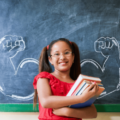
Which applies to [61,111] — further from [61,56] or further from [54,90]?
[61,56]

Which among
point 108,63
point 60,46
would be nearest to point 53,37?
point 60,46

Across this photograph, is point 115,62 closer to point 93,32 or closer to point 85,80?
point 93,32

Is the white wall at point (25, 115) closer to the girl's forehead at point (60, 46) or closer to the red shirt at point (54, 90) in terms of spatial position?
the red shirt at point (54, 90)

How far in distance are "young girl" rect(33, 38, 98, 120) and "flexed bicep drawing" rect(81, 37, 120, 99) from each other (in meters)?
0.25

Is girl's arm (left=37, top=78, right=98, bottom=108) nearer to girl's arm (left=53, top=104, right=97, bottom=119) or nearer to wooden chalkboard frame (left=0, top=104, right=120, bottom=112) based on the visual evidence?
girl's arm (left=53, top=104, right=97, bottom=119)

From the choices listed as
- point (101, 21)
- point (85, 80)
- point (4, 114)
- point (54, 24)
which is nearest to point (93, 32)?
point (101, 21)

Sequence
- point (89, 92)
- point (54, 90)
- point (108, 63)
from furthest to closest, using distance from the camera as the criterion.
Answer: point (108, 63) < point (54, 90) < point (89, 92)

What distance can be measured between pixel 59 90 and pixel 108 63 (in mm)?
547

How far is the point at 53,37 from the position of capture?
50.0 inches

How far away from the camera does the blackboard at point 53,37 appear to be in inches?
48.6

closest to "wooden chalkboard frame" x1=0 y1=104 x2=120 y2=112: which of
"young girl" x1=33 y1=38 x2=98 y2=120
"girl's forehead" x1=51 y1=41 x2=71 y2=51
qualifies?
"young girl" x1=33 y1=38 x2=98 y2=120

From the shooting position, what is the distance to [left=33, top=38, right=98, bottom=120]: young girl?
78 cm

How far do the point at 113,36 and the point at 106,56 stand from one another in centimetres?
18

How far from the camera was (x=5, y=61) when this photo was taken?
1280 millimetres
